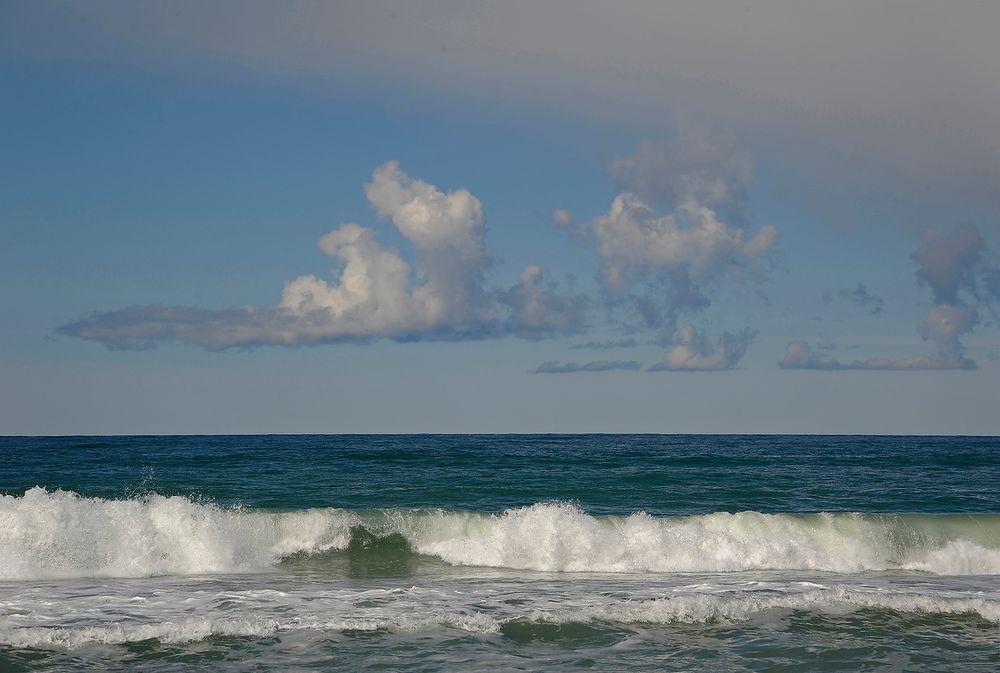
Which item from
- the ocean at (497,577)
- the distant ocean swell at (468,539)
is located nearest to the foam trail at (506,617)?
the ocean at (497,577)

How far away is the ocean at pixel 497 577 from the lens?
423 inches

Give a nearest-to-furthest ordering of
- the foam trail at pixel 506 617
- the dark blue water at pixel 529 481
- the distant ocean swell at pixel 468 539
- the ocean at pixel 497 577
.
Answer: the ocean at pixel 497 577, the foam trail at pixel 506 617, the distant ocean swell at pixel 468 539, the dark blue water at pixel 529 481

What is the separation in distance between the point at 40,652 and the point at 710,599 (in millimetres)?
9240

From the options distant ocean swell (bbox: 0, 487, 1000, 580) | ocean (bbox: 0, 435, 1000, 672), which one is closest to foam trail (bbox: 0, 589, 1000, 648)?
ocean (bbox: 0, 435, 1000, 672)

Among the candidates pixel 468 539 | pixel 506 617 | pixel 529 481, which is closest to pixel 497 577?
pixel 468 539

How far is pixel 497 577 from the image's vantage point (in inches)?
659

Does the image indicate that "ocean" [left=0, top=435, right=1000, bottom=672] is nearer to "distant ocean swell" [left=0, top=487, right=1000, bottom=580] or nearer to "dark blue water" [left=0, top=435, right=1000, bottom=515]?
"distant ocean swell" [left=0, top=487, right=1000, bottom=580]

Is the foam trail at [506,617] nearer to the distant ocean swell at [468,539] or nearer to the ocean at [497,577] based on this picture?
the ocean at [497,577]

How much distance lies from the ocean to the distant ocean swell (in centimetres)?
5

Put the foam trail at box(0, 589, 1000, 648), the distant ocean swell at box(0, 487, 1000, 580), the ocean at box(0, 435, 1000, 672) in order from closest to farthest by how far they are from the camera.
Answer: the ocean at box(0, 435, 1000, 672) < the foam trail at box(0, 589, 1000, 648) < the distant ocean swell at box(0, 487, 1000, 580)

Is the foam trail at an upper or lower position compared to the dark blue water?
lower

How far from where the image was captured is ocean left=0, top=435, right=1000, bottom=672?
10.8 m

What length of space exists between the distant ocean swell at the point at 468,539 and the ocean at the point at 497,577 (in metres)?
0.05

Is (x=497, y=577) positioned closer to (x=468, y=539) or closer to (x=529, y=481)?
(x=468, y=539)
